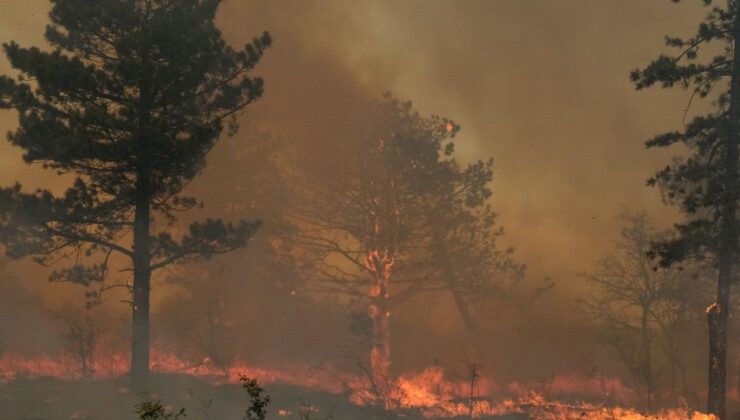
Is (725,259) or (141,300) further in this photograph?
(141,300)

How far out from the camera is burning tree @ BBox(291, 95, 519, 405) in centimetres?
3048

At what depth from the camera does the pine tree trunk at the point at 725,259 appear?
15.7m

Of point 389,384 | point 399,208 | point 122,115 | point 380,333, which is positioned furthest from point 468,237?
point 122,115

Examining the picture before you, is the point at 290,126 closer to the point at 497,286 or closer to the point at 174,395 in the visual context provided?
the point at 497,286

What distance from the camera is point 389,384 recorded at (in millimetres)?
28859

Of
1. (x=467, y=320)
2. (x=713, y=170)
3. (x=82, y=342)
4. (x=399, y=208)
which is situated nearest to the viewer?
(x=713, y=170)

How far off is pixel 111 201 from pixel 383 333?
15.3 metres

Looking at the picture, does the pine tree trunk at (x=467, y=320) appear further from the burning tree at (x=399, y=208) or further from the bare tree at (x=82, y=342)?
the bare tree at (x=82, y=342)

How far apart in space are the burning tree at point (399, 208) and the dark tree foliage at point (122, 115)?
430 inches

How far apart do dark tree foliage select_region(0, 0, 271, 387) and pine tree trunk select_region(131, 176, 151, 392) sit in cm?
3

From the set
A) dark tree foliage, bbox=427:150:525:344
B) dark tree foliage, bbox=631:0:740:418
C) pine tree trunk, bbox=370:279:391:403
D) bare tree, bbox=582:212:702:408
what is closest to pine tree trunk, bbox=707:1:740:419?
dark tree foliage, bbox=631:0:740:418

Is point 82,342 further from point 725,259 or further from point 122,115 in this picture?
point 725,259

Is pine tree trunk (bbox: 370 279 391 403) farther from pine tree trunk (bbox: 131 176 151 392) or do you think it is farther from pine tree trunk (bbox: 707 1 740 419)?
pine tree trunk (bbox: 707 1 740 419)

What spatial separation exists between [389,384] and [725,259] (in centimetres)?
1611
